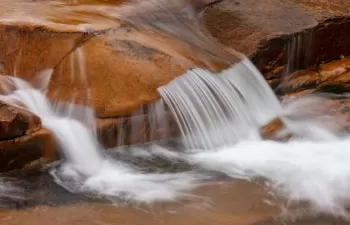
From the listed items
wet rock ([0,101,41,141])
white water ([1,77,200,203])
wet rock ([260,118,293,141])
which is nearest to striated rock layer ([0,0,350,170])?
wet rock ([0,101,41,141])

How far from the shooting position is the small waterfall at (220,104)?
5.82 metres

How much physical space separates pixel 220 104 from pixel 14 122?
242 cm

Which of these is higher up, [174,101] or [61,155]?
[174,101]

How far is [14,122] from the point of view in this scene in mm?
4797

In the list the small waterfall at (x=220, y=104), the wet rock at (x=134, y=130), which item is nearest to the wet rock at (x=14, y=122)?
the wet rock at (x=134, y=130)

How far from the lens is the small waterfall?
19.1 feet

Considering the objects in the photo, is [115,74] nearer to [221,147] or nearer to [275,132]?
[221,147]

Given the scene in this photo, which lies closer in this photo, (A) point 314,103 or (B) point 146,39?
(B) point 146,39

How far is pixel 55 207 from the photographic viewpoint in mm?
4418

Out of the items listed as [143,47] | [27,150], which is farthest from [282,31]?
[27,150]

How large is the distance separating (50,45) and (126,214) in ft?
7.32

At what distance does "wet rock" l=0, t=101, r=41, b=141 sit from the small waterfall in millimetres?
1504

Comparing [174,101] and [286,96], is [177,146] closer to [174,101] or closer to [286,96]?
[174,101]

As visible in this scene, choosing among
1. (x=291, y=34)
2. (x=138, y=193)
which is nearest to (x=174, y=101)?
(x=138, y=193)
